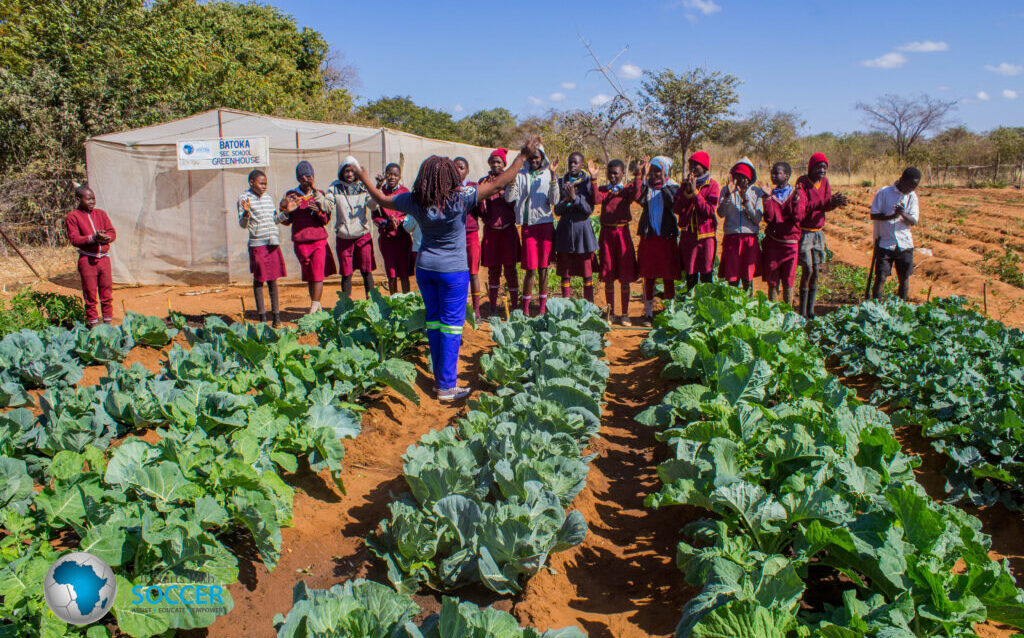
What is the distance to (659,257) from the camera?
24.3 feet

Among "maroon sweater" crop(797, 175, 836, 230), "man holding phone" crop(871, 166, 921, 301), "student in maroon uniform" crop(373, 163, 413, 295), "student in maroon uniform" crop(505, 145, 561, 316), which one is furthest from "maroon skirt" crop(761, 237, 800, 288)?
"student in maroon uniform" crop(373, 163, 413, 295)

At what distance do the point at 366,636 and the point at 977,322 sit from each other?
19.3 ft

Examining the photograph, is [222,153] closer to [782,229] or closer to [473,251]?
[473,251]

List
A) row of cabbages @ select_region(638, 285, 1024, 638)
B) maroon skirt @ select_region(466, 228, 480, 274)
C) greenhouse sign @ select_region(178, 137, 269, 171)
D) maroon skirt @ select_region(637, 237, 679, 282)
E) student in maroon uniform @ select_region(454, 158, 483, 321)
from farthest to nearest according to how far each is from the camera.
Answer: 1. greenhouse sign @ select_region(178, 137, 269, 171)
2. maroon skirt @ select_region(637, 237, 679, 282)
3. maroon skirt @ select_region(466, 228, 480, 274)
4. student in maroon uniform @ select_region(454, 158, 483, 321)
5. row of cabbages @ select_region(638, 285, 1024, 638)

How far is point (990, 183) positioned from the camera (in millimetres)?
25000

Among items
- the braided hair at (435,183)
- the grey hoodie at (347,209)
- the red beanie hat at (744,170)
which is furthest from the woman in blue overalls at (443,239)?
the red beanie hat at (744,170)

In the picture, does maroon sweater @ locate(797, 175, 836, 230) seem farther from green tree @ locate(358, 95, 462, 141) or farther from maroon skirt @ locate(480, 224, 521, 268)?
green tree @ locate(358, 95, 462, 141)

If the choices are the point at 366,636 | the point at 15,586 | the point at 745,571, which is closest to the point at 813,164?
the point at 745,571

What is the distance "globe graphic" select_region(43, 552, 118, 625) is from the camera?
2408 millimetres

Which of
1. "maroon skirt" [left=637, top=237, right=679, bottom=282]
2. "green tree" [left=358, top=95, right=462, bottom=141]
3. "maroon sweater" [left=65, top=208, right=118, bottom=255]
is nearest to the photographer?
"maroon sweater" [left=65, top=208, right=118, bottom=255]

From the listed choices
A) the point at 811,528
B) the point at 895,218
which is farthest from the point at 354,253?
the point at 895,218

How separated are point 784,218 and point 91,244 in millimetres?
7336

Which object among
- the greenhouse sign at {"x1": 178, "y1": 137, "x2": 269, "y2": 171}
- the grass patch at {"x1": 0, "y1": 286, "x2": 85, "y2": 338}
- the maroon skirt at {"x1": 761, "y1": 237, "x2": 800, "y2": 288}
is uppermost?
the greenhouse sign at {"x1": 178, "y1": 137, "x2": 269, "y2": 171}

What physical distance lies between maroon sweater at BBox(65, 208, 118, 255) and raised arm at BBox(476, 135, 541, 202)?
4.47m
